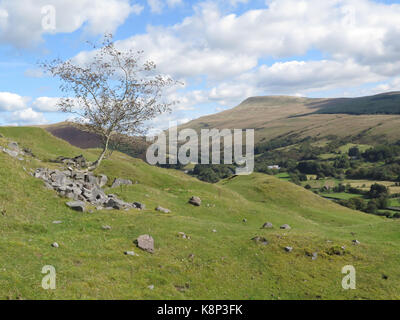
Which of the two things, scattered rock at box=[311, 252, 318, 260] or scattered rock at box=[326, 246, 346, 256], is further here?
scattered rock at box=[326, 246, 346, 256]

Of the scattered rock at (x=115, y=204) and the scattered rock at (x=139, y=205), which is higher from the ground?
the scattered rock at (x=115, y=204)

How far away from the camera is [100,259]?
19031 millimetres

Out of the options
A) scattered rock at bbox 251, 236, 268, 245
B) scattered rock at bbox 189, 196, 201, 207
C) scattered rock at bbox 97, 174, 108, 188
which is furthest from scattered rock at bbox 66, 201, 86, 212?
scattered rock at bbox 189, 196, 201, 207

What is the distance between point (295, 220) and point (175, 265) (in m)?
26.8

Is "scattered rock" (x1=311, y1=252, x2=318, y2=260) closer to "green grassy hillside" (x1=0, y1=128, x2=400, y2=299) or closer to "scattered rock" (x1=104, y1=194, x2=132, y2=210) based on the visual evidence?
"green grassy hillside" (x1=0, y1=128, x2=400, y2=299)

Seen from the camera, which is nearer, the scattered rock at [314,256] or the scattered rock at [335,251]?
the scattered rock at [314,256]

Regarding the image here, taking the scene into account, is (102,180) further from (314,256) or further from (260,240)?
(314,256)

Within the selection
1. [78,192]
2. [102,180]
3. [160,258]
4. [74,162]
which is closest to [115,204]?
[78,192]

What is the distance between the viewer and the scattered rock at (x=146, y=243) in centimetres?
2120

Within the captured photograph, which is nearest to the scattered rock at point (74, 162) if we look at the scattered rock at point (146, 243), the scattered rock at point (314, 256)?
the scattered rock at point (146, 243)

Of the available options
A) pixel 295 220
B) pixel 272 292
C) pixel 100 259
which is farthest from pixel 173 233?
pixel 295 220

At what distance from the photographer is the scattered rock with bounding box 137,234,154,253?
21.2 metres

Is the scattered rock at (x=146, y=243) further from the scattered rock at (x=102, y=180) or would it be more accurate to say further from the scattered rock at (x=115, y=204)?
the scattered rock at (x=102, y=180)
